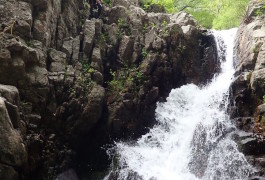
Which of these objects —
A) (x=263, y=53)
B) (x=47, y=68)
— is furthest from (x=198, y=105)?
(x=47, y=68)

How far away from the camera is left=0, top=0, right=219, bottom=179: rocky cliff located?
1127 cm

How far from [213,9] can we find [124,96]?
21374mm

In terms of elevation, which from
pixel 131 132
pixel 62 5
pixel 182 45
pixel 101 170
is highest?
pixel 62 5

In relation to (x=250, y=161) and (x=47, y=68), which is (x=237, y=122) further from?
(x=47, y=68)

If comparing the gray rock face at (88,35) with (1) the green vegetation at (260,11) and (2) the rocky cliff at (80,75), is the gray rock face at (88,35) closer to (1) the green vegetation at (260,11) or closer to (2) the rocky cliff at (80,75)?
(2) the rocky cliff at (80,75)

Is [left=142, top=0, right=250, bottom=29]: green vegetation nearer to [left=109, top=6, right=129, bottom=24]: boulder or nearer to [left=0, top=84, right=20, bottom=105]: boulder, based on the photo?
[left=109, top=6, right=129, bottom=24]: boulder

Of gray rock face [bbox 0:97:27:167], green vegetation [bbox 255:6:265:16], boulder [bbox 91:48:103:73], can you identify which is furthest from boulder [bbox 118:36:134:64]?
gray rock face [bbox 0:97:27:167]

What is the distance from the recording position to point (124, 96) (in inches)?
619

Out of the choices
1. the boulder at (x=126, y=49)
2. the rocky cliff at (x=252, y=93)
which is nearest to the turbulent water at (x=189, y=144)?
the rocky cliff at (x=252, y=93)

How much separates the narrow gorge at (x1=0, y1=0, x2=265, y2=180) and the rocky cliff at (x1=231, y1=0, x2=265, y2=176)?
6 centimetres

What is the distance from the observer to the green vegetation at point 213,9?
2361 cm

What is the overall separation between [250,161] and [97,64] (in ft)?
30.5

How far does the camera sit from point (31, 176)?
36.7 feet

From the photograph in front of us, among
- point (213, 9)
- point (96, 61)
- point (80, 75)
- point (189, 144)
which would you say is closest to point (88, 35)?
point (96, 61)
